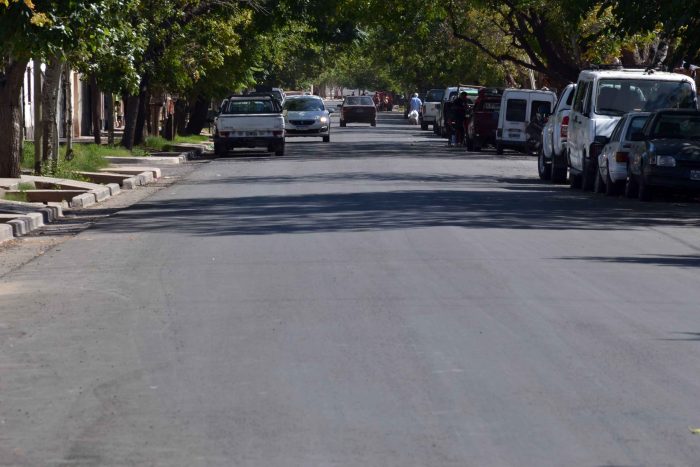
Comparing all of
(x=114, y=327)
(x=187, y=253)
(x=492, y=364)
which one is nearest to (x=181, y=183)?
(x=187, y=253)

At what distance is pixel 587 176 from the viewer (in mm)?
26266

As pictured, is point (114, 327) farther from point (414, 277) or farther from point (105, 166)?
point (105, 166)

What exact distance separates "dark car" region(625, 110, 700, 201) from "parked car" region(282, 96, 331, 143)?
2883 centimetres

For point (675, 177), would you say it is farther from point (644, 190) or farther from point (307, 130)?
point (307, 130)

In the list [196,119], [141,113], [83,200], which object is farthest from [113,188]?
[196,119]

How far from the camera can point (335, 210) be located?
20.7 metres

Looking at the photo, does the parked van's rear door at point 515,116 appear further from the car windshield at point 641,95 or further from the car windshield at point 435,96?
the car windshield at point 435,96

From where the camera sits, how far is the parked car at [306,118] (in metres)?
51.9

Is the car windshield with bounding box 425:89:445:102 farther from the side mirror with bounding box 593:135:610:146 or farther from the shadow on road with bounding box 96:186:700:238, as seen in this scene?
the shadow on road with bounding box 96:186:700:238

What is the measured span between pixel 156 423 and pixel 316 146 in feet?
136

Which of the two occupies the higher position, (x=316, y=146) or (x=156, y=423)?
(x=156, y=423)

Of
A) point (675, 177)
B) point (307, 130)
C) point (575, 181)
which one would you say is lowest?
point (307, 130)

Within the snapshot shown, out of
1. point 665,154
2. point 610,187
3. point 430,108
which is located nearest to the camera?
point 665,154

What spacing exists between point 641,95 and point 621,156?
3.11 meters
